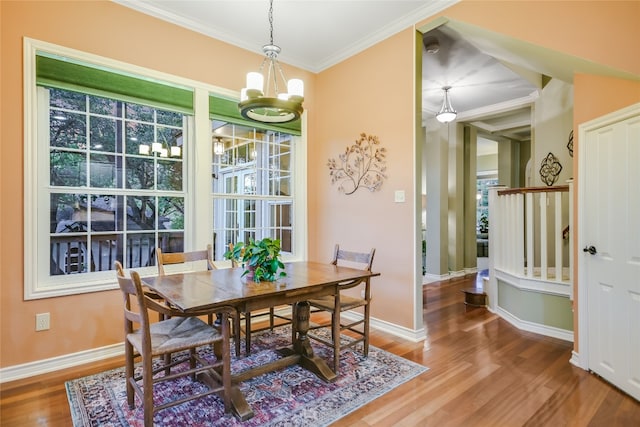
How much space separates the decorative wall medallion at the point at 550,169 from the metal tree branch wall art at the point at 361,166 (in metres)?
2.95

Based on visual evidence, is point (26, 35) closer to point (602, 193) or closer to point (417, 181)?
point (417, 181)

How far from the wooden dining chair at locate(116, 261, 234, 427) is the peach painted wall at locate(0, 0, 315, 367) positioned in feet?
3.35

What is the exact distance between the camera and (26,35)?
2469 millimetres

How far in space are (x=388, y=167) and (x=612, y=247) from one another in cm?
192

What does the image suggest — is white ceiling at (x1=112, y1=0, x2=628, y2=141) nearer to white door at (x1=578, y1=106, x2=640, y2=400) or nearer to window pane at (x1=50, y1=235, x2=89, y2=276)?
white door at (x1=578, y1=106, x2=640, y2=400)

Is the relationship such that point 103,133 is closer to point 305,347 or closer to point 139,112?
point 139,112

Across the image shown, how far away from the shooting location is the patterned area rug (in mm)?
1938

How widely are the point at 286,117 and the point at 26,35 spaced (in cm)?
205

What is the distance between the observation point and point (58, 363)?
8.46 ft

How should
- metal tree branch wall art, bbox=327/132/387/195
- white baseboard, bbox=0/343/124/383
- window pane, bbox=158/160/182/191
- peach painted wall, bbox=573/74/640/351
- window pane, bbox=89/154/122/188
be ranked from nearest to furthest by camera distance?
peach painted wall, bbox=573/74/640/351 < white baseboard, bbox=0/343/124/383 < window pane, bbox=89/154/122/188 < window pane, bbox=158/160/182/191 < metal tree branch wall art, bbox=327/132/387/195

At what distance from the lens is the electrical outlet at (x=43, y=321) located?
252 cm

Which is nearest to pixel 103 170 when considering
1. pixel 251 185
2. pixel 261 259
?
pixel 251 185

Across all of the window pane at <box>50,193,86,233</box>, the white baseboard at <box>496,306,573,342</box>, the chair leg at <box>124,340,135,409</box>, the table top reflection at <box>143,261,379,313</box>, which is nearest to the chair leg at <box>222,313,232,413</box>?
the table top reflection at <box>143,261,379,313</box>

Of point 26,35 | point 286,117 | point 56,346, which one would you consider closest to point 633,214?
point 286,117
